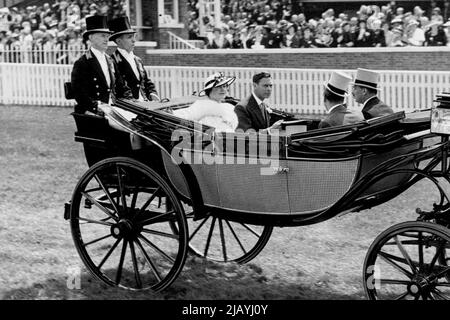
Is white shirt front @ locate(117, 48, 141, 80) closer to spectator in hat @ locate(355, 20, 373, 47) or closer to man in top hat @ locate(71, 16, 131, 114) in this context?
man in top hat @ locate(71, 16, 131, 114)

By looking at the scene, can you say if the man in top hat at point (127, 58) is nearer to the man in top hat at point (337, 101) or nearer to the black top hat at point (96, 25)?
the black top hat at point (96, 25)

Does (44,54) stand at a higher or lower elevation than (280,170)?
higher

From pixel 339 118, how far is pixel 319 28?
15693 mm

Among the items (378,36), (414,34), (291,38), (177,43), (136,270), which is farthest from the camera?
(177,43)

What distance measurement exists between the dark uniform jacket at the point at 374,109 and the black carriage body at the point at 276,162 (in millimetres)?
1157

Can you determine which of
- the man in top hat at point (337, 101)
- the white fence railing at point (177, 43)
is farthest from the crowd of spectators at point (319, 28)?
the man in top hat at point (337, 101)

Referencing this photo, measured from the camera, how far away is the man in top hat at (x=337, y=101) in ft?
21.4

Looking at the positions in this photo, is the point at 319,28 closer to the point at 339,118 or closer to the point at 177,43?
the point at 177,43

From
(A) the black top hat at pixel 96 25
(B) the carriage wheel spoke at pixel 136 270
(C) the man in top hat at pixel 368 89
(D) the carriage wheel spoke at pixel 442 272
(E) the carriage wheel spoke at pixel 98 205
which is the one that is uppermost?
(A) the black top hat at pixel 96 25

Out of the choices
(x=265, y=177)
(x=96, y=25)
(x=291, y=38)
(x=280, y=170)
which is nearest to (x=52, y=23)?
(x=291, y=38)

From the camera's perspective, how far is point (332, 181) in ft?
18.6

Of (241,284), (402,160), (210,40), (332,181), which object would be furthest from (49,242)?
(210,40)

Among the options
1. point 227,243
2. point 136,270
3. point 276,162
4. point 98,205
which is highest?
point 276,162

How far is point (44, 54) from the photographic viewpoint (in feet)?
74.6
